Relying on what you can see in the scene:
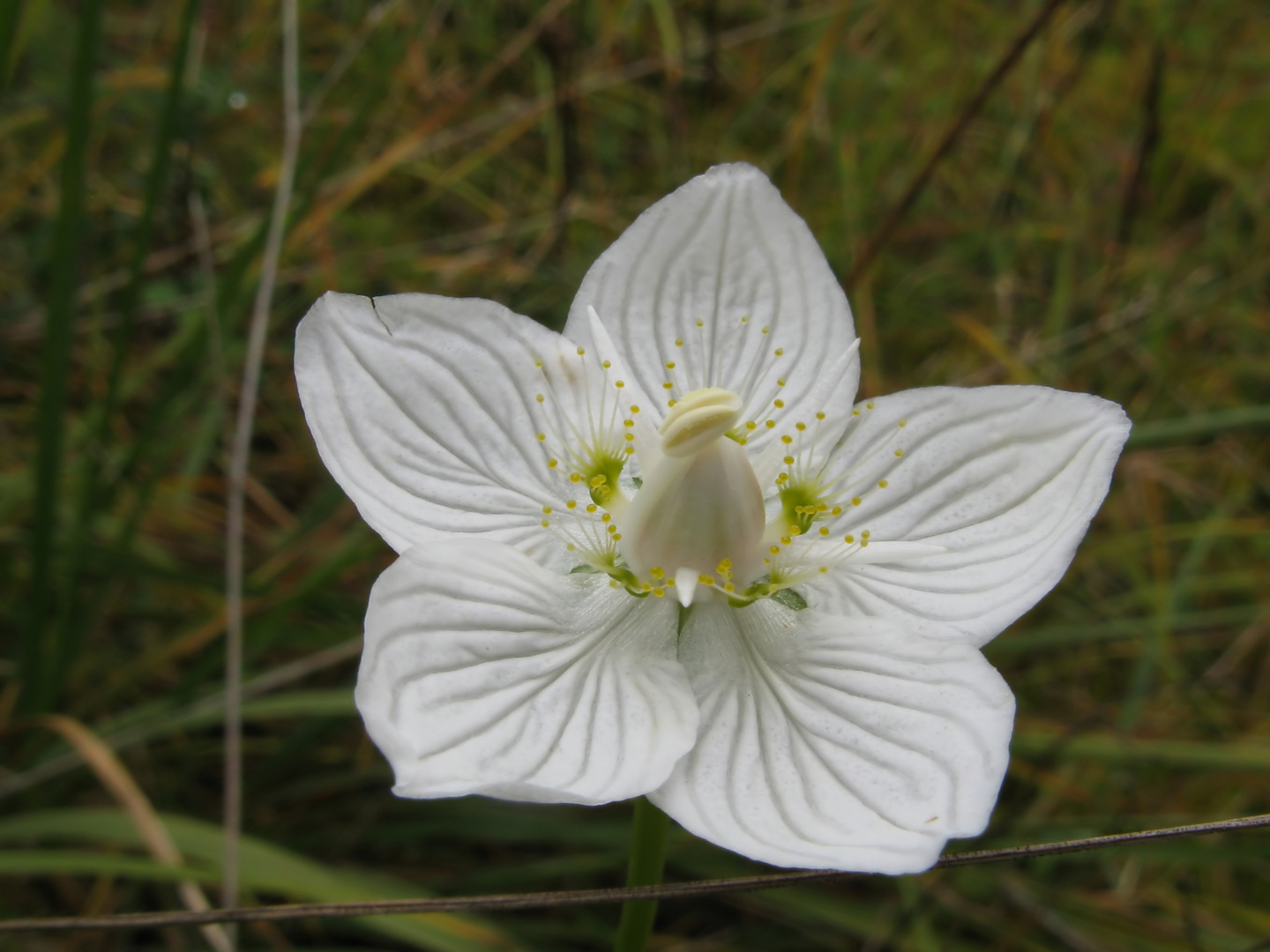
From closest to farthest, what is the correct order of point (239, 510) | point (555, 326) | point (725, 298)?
point (725, 298), point (239, 510), point (555, 326)

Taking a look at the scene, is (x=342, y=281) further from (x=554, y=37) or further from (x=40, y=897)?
(x=40, y=897)

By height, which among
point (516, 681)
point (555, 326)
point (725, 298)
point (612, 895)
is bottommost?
point (555, 326)

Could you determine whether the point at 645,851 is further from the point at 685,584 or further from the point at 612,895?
the point at 685,584

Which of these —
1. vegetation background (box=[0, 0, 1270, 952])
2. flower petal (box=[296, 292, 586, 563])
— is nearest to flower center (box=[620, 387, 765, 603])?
flower petal (box=[296, 292, 586, 563])

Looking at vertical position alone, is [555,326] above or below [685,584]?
below

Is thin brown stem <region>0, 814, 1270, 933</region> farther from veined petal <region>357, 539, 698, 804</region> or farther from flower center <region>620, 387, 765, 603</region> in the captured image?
flower center <region>620, 387, 765, 603</region>

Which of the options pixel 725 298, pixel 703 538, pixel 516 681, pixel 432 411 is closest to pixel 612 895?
pixel 516 681
